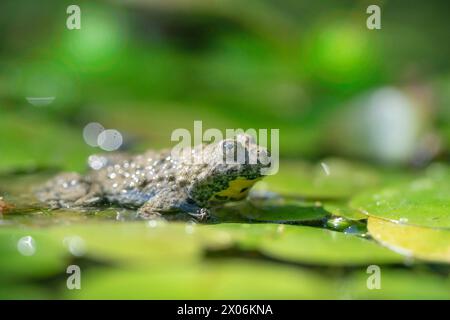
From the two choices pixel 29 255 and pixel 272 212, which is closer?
pixel 29 255

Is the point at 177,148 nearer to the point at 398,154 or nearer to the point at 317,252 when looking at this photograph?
the point at 317,252

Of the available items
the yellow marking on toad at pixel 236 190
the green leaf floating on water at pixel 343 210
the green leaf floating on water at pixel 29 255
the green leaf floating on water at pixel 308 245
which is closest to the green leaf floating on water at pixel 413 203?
the green leaf floating on water at pixel 343 210

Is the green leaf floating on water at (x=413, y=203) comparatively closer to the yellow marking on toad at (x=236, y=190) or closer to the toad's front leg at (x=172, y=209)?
the yellow marking on toad at (x=236, y=190)

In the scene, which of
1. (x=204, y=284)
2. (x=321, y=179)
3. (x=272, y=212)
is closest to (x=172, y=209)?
(x=272, y=212)

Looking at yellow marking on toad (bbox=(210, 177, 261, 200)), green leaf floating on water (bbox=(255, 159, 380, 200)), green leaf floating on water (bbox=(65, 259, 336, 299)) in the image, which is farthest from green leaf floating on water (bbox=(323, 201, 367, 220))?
green leaf floating on water (bbox=(65, 259, 336, 299))

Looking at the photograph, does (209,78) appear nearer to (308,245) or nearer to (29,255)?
(308,245)
